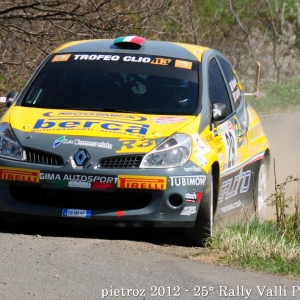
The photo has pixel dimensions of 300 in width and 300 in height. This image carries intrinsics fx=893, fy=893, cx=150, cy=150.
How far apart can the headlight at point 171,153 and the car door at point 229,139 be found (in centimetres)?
62

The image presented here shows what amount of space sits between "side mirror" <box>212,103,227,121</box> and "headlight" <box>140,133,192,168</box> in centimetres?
71

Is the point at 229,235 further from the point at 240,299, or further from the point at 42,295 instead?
the point at 42,295

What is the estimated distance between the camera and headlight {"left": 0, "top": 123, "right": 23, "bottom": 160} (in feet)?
23.2

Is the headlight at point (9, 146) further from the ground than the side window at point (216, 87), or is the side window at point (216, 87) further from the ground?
the side window at point (216, 87)

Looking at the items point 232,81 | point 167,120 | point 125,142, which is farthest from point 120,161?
point 232,81

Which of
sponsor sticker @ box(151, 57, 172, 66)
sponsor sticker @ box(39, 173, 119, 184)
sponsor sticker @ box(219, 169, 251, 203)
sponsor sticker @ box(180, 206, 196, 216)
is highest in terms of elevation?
sponsor sticker @ box(151, 57, 172, 66)

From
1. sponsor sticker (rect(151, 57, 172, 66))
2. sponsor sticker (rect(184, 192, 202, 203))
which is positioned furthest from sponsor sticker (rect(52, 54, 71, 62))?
sponsor sticker (rect(184, 192, 202, 203))

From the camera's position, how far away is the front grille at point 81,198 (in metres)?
6.99

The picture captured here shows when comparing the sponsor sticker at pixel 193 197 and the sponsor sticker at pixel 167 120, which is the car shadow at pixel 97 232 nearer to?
the sponsor sticker at pixel 193 197

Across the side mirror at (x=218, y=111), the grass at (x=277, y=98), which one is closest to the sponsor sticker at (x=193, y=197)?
the side mirror at (x=218, y=111)

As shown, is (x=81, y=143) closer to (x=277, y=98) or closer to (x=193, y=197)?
(x=193, y=197)

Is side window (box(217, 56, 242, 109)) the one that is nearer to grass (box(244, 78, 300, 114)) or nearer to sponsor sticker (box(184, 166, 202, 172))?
sponsor sticker (box(184, 166, 202, 172))

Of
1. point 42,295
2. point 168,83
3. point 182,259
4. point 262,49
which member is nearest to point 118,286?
point 42,295

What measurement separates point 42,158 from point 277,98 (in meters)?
13.4
